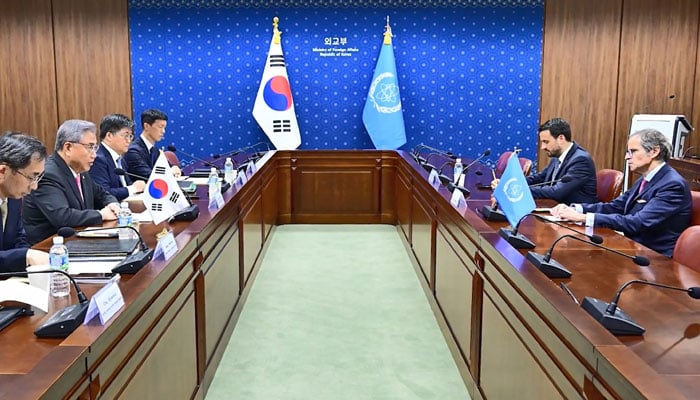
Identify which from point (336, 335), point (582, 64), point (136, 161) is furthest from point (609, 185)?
point (582, 64)

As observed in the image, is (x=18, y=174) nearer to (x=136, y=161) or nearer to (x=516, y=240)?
(x=516, y=240)

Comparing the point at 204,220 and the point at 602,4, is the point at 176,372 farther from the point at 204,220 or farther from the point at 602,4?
the point at 602,4

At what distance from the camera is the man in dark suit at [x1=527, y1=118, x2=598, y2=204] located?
13.4 feet

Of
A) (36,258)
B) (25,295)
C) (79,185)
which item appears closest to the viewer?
(25,295)

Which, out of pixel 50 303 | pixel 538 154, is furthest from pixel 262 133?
pixel 50 303

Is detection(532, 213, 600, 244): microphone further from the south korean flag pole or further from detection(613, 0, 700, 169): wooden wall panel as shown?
detection(613, 0, 700, 169): wooden wall panel

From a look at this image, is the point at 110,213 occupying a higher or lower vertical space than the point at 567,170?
lower

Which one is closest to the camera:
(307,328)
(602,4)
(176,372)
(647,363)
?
(647,363)

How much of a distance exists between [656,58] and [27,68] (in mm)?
7565

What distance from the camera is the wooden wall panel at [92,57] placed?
762 centimetres

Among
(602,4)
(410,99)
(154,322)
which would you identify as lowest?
(154,322)

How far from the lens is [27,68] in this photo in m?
7.70

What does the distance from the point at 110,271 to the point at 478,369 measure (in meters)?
1.46

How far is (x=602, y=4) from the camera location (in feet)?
24.9
